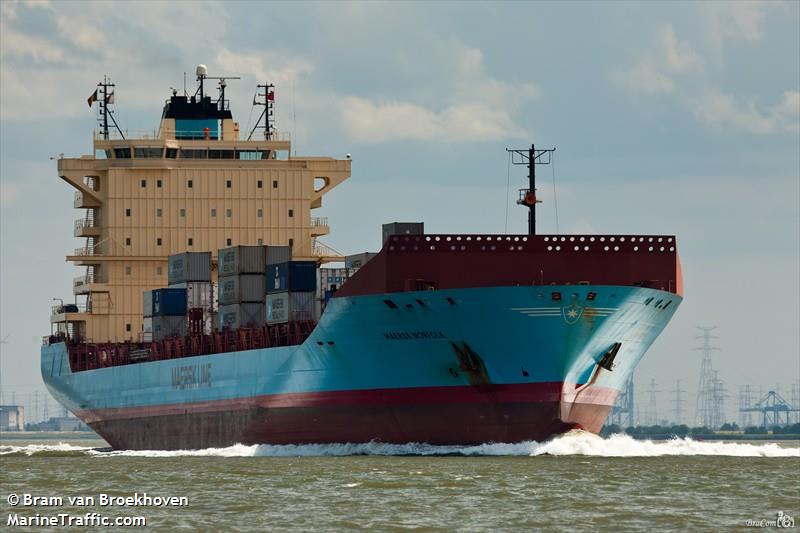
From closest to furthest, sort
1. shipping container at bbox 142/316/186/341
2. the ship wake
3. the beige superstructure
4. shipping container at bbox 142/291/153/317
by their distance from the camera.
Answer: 1. the ship wake
2. shipping container at bbox 142/316/186/341
3. shipping container at bbox 142/291/153/317
4. the beige superstructure

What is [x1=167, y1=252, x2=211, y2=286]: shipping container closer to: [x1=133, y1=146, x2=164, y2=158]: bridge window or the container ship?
the container ship

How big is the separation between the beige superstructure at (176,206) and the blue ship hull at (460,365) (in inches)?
697

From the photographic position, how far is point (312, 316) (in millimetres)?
57031

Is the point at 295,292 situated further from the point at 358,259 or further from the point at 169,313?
the point at 169,313

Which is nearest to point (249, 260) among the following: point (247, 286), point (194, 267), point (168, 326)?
point (247, 286)

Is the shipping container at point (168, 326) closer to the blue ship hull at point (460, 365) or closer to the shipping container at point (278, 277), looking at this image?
the shipping container at point (278, 277)

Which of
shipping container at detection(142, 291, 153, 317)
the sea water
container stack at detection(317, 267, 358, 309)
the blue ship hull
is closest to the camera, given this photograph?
the sea water

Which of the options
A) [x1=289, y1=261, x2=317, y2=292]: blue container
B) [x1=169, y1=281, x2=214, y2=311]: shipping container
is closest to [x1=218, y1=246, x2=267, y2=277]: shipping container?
[x1=289, y1=261, x2=317, y2=292]: blue container

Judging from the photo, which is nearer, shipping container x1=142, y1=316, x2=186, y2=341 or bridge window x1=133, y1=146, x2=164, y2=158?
shipping container x1=142, y1=316, x2=186, y2=341

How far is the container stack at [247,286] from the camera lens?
198 ft

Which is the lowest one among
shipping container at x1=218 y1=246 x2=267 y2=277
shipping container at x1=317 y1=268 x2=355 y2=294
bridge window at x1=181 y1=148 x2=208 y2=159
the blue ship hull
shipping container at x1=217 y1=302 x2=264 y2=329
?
the blue ship hull

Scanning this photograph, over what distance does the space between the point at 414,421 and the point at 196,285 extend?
54.6 ft

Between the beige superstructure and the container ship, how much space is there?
0.08 meters

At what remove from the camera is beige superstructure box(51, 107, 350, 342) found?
74.4 m
